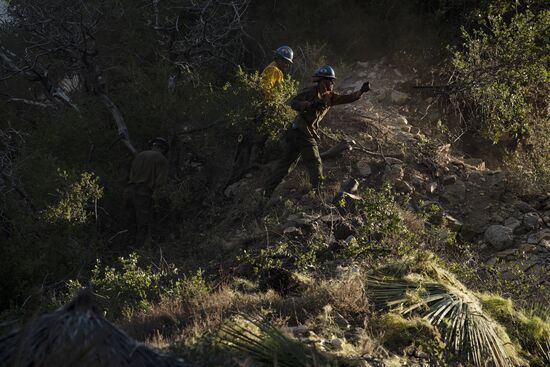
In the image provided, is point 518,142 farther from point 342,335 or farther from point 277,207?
point 342,335

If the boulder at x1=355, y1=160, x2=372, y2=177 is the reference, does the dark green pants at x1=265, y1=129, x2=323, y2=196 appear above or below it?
below

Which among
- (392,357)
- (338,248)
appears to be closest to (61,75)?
(338,248)

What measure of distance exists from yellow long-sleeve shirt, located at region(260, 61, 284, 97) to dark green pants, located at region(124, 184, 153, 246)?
7.68 feet

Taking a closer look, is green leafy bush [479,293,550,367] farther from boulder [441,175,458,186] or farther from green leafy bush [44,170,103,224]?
green leafy bush [44,170,103,224]

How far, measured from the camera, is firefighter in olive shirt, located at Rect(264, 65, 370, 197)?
311 inches

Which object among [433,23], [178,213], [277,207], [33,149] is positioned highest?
[433,23]

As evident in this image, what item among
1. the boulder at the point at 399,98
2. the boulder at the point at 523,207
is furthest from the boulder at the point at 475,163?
the boulder at the point at 399,98

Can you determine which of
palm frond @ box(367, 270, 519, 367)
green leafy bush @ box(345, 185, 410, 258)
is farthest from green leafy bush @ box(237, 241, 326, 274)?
palm frond @ box(367, 270, 519, 367)

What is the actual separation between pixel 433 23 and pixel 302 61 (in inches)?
99.3

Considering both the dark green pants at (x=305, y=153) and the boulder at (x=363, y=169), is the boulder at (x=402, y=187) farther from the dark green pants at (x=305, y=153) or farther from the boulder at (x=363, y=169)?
the dark green pants at (x=305, y=153)

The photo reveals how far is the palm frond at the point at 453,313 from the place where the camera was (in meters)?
4.76

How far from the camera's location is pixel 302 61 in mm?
11234

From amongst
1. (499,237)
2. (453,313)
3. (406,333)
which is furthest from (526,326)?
(499,237)

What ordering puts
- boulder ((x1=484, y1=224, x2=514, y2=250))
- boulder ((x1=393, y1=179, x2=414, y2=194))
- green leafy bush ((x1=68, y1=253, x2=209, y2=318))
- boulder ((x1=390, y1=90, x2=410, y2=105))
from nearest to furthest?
green leafy bush ((x1=68, y1=253, x2=209, y2=318))
boulder ((x1=484, y1=224, x2=514, y2=250))
boulder ((x1=393, y1=179, x2=414, y2=194))
boulder ((x1=390, y1=90, x2=410, y2=105))
